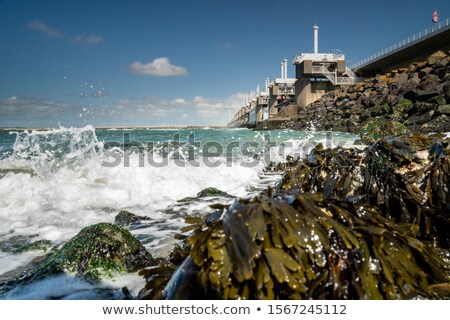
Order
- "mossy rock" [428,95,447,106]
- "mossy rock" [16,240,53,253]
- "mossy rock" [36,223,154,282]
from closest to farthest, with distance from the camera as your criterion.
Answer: "mossy rock" [36,223,154,282] < "mossy rock" [16,240,53,253] < "mossy rock" [428,95,447,106]

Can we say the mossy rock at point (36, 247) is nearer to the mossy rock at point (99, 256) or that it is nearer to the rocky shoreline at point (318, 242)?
the rocky shoreline at point (318, 242)

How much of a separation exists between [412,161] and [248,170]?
609 cm

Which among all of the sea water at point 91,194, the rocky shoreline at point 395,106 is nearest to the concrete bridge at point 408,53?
the rocky shoreline at point 395,106

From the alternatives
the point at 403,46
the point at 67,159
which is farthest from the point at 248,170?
the point at 403,46

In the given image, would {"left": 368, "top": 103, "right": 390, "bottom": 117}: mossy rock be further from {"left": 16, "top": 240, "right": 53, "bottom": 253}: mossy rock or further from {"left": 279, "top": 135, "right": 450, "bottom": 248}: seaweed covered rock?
{"left": 16, "top": 240, "right": 53, "bottom": 253}: mossy rock

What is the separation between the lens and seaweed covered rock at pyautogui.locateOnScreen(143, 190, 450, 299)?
137cm

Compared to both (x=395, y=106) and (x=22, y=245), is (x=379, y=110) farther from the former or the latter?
(x=22, y=245)

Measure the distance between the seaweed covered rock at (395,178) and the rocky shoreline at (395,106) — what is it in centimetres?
957

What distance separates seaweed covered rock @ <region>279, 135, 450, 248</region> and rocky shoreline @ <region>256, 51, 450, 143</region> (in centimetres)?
957

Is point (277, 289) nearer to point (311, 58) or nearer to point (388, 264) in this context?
point (388, 264)

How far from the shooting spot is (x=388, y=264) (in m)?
1.51

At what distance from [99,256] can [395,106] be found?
23281mm

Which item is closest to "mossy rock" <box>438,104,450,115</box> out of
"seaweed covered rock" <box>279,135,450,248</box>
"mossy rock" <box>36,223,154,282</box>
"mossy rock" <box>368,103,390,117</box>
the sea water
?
"mossy rock" <box>368,103,390,117</box>

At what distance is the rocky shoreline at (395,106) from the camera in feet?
52.6
